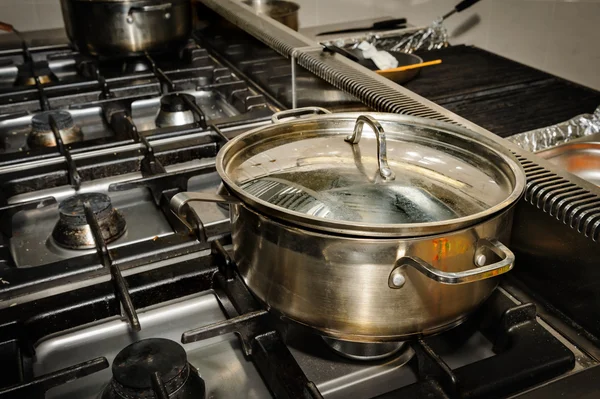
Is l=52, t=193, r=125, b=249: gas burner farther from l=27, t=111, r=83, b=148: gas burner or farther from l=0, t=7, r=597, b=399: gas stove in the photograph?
l=27, t=111, r=83, b=148: gas burner

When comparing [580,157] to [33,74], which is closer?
[580,157]

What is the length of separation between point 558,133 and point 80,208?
0.79 meters

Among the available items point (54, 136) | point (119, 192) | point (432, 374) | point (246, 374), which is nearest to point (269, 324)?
point (246, 374)

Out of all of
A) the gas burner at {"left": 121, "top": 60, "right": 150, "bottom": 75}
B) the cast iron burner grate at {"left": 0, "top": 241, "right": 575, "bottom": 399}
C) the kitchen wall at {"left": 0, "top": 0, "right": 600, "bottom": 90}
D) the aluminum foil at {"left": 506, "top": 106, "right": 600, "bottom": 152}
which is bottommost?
the cast iron burner grate at {"left": 0, "top": 241, "right": 575, "bottom": 399}

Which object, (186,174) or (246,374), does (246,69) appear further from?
(246,374)

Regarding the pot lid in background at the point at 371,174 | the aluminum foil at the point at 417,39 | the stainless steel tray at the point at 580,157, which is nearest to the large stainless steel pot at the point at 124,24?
the aluminum foil at the point at 417,39

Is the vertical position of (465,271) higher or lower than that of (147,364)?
higher

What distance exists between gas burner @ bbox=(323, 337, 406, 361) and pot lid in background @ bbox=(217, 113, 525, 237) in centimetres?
17

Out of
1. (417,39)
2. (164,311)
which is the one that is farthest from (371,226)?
(417,39)

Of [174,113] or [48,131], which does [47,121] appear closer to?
[48,131]

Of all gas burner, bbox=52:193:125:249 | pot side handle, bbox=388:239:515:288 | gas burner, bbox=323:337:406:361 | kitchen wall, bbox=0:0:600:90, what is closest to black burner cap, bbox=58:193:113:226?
gas burner, bbox=52:193:125:249

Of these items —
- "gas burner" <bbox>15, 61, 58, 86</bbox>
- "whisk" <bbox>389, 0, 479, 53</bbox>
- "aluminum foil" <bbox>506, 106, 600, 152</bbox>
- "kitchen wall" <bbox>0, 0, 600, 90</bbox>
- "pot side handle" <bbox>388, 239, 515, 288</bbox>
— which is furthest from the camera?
"whisk" <bbox>389, 0, 479, 53</bbox>

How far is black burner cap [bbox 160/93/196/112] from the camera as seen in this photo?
48.4 inches

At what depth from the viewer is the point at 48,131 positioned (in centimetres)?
114
